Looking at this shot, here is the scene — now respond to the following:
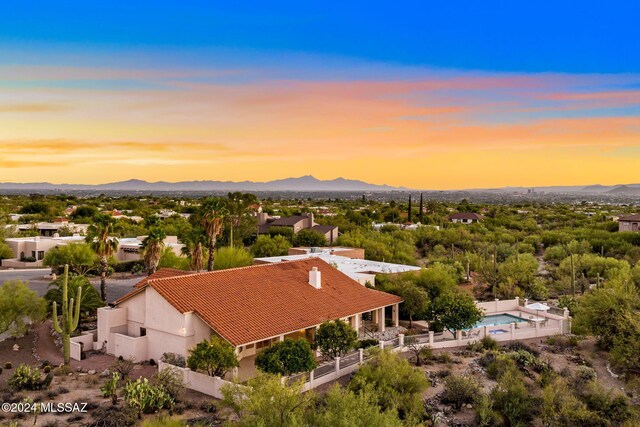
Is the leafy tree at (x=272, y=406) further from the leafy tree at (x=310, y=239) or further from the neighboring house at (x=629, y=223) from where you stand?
the neighboring house at (x=629, y=223)

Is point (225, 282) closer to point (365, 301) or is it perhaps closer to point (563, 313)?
point (365, 301)

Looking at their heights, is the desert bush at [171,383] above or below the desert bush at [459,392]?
above

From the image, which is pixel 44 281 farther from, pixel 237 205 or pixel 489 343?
pixel 489 343

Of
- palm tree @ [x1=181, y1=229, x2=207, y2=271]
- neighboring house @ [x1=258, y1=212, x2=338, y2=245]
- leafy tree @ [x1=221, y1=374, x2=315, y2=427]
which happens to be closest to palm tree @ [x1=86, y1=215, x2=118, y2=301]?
palm tree @ [x1=181, y1=229, x2=207, y2=271]

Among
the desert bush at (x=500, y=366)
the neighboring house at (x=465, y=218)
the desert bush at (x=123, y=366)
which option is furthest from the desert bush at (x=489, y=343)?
the neighboring house at (x=465, y=218)

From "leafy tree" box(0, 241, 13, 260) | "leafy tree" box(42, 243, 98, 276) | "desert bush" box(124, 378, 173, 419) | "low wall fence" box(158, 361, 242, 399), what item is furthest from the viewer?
"leafy tree" box(0, 241, 13, 260)

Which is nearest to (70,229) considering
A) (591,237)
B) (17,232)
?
(17,232)

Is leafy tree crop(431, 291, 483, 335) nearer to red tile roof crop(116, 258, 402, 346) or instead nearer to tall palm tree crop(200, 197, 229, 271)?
red tile roof crop(116, 258, 402, 346)
